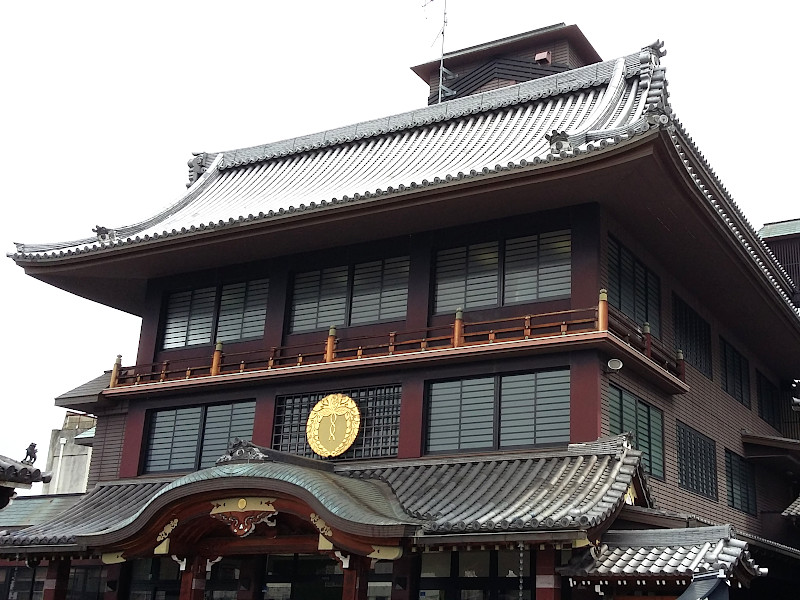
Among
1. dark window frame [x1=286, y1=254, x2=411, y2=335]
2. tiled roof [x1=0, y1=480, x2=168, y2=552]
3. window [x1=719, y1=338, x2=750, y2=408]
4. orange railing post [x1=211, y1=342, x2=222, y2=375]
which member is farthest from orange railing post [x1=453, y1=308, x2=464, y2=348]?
window [x1=719, y1=338, x2=750, y2=408]

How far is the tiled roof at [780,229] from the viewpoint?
102 ft

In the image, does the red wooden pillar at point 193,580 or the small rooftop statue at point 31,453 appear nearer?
the small rooftop statue at point 31,453

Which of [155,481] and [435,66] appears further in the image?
[435,66]

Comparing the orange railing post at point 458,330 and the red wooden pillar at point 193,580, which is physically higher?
the orange railing post at point 458,330

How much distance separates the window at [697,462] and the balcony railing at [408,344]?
190 cm

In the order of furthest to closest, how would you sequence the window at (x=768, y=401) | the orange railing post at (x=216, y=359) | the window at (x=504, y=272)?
the window at (x=768, y=401), the orange railing post at (x=216, y=359), the window at (x=504, y=272)

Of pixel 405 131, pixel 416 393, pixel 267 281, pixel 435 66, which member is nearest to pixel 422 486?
pixel 416 393

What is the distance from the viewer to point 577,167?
1703 centimetres

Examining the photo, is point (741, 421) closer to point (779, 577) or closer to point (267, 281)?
point (779, 577)

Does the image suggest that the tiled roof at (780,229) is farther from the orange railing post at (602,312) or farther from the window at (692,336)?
the orange railing post at (602,312)

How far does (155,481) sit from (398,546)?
8.60 metres

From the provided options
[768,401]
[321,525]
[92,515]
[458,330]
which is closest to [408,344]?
[458,330]

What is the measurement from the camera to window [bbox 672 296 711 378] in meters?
22.5

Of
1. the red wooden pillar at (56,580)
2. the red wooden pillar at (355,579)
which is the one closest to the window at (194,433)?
the red wooden pillar at (56,580)
